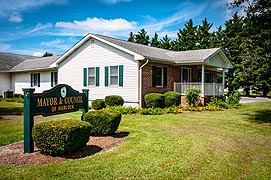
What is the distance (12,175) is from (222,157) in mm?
4389

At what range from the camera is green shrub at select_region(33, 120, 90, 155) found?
207 inches

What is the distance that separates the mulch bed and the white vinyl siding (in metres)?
8.90

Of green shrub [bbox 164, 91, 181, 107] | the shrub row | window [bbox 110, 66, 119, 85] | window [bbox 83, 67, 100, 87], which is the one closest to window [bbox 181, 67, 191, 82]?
the shrub row

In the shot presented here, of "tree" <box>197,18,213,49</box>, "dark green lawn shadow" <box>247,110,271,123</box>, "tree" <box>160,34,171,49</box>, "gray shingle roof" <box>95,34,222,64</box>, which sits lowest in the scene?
"dark green lawn shadow" <box>247,110,271,123</box>

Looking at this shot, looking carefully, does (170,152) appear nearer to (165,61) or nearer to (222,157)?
(222,157)

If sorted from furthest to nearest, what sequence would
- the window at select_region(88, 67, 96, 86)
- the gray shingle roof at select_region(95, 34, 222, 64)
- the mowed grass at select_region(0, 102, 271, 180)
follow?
the window at select_region(88, 67, 96, 86)
the gray shingle roof at select_region(95, 34, 222, 64)
the mowed grass at select_region(0, 102, 271, 180)

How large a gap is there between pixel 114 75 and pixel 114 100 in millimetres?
2053

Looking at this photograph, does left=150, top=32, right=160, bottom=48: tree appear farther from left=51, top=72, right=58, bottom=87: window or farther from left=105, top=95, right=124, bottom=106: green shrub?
left=105, top=95, right=124, bottom=106: green shrub

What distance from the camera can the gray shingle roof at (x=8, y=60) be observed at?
28078 mm

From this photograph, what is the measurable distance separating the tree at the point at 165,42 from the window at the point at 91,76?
26265mm

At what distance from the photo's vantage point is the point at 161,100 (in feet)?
50.6

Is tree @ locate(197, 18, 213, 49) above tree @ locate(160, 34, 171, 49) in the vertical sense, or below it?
above

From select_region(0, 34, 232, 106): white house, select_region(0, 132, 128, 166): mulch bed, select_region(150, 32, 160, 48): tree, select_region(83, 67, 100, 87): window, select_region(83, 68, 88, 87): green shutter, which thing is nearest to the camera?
select_region(0, 132, 128, 166): mulch bed

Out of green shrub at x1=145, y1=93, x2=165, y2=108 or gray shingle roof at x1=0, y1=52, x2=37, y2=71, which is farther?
gray shingle roof at x1=0, y1=52, x2=37, y2=71
